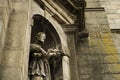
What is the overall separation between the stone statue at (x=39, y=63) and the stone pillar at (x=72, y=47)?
0.64 m

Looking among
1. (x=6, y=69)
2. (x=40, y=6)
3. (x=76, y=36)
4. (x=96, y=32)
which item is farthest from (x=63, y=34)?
(x=6, y=69)

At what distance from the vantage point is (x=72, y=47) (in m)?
6.55

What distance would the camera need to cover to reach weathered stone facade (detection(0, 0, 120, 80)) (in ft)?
14.8

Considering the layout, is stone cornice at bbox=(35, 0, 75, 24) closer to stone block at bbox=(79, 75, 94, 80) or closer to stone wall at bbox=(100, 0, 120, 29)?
stone block at bbox=(79, 75, 94, 80)

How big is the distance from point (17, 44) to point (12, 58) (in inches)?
12.4

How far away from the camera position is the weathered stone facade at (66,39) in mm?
4516

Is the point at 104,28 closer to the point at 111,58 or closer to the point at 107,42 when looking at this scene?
the point at 107,42

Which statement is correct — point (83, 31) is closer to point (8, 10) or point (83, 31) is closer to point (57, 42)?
point (57, 42)

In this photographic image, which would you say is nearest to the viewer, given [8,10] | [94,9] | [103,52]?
[8,10]

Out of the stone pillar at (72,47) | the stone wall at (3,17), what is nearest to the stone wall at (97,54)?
the stone pillar at (72,47)

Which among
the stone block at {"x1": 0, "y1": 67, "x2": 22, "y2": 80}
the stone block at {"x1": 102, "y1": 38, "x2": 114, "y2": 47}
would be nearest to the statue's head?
the stone block at {"x1": 0, "y1": 67, "x2": 22, "y2": 80}

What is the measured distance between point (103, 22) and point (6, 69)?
4.58 meters

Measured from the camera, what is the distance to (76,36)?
272 inches

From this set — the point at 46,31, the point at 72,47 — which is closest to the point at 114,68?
the point at 72,47
